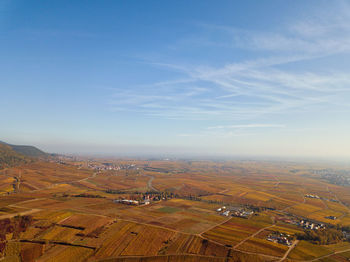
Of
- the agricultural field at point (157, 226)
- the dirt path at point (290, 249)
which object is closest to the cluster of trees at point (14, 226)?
the agricultural field at point (157, 226)

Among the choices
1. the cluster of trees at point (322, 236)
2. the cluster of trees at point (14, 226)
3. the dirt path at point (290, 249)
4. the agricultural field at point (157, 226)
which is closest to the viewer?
the agricultural field at point (157, 226)

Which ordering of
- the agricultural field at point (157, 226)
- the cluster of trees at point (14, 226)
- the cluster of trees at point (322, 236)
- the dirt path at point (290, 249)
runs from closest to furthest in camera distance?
the agricultural field at point (157, 226)
the dirt path at point (290, 249)
the cluster of trees at point (14, 226)
the cluster of trees at point (322, 236)

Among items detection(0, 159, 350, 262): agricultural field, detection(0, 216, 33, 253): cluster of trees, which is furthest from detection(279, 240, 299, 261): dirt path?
detection(0, 216, 33, 253): cluster of trees

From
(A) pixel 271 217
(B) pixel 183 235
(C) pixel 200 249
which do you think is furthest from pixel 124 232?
(A) pixel 271 217

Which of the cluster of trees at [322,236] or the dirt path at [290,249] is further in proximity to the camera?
the cluster of trees at [322,236]

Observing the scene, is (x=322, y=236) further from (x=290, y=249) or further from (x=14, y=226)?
(x=14, y=226)

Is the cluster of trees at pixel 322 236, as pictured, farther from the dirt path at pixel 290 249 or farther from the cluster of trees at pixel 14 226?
the cluster of trees at pixel 14 226

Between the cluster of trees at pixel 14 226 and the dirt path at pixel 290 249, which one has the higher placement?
the cluster of trees at pixel 14 226

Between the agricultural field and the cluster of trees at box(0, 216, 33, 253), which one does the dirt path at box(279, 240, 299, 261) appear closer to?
the agricultural field
